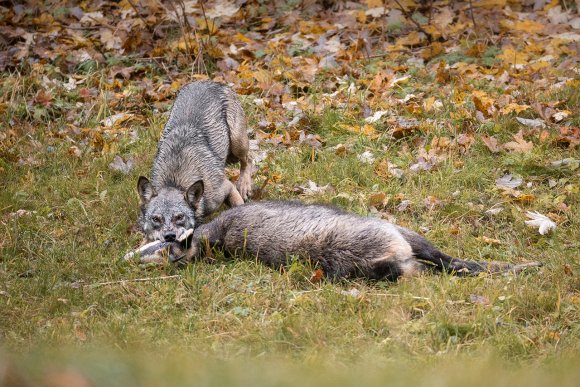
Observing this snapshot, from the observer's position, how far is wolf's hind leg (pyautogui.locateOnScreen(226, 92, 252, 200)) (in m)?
8.79

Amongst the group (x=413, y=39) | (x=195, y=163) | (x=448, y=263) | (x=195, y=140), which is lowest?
(x=448, y=263)

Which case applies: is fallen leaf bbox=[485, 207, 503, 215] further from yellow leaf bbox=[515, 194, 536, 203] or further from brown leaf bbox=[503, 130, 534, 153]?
brown leaf bbox=[503, 130, 534, 153]

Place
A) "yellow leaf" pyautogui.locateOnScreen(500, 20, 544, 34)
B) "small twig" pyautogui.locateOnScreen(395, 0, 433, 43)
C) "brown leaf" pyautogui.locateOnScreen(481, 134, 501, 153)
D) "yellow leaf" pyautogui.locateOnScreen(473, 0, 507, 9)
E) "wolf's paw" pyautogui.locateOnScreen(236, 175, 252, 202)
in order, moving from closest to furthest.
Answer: "brown leaf" pyautogui.locateOnScreen(481, 134, 501, 153)
"wolf's paw" pyautogui.locateOnScreen(236, 175, 252, 202)
"yellow leaf" pyautogui.locateOnScreen(500, 20, 544, 34)
"small twig" pyautogui.locateOnScreen(395, 0, 433, 43)
"yellow leaf" pyautogui.locateOnScreen(473, 0, 507, 9)

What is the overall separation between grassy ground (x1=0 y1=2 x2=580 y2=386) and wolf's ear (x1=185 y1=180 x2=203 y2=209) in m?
0.60

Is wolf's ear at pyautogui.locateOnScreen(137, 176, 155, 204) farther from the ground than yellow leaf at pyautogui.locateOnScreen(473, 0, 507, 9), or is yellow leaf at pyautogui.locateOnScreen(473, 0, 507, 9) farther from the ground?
yellow leaf at pyautogui.locateOnScreen(473, 0, 507, 9)

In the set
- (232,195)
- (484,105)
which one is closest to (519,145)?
(484,105)

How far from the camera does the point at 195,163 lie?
8.31m

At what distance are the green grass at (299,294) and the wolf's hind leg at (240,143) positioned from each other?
0.57 ft

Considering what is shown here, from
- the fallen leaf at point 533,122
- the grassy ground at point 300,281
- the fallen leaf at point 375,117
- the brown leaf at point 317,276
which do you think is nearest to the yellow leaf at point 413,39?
the grassy ground at point 300,281

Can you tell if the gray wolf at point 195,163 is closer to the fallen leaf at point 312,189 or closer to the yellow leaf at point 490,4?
the fallen leaf at point 312,189

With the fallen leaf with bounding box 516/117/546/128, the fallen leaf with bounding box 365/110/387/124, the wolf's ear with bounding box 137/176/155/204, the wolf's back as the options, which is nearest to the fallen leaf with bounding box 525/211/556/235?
the fallen leaf with bounding box 516/117/546/128

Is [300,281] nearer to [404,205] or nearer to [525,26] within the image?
[404,205]

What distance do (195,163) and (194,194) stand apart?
0.62m

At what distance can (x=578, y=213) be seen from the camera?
7.34 m
